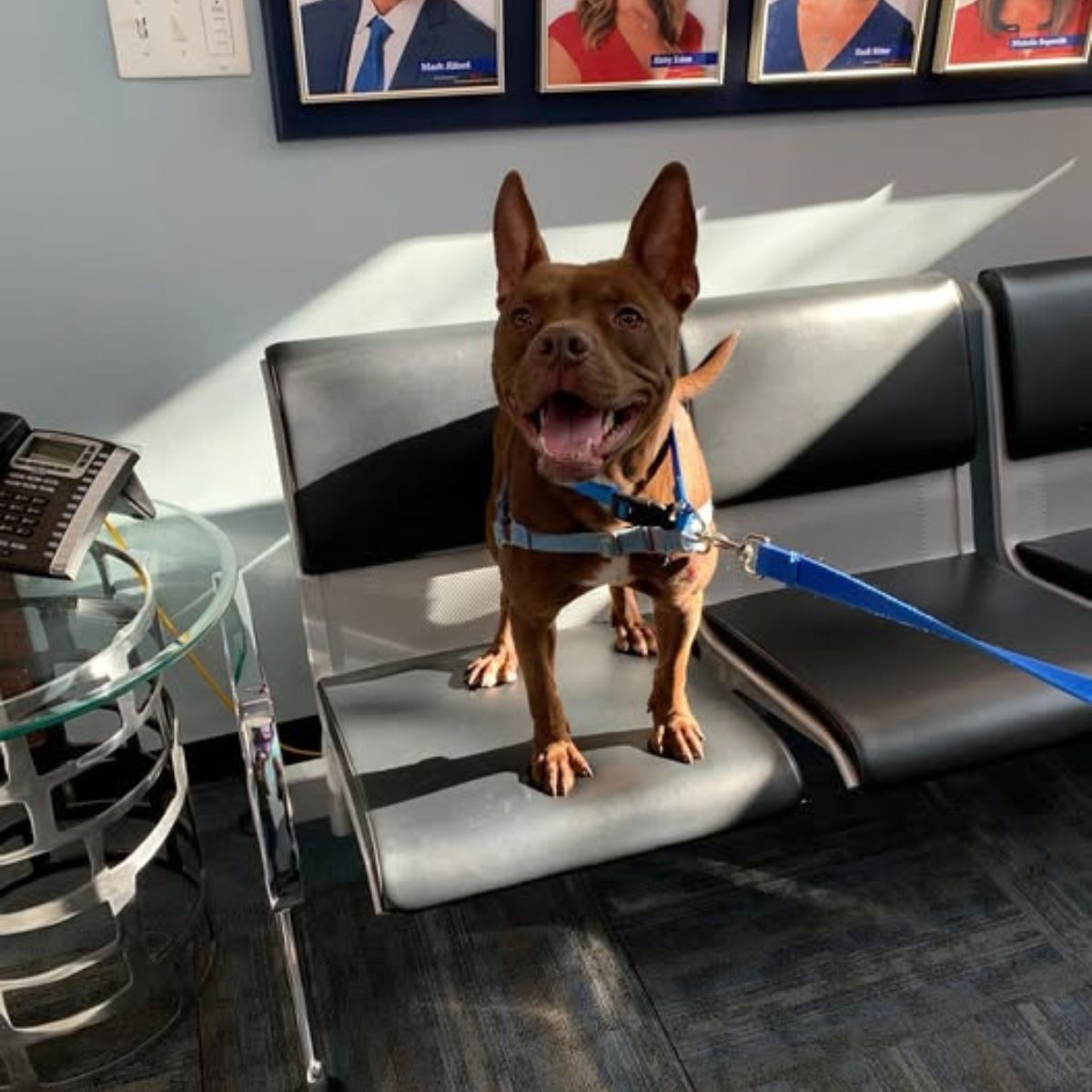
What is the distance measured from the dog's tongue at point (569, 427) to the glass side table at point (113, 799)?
47cm

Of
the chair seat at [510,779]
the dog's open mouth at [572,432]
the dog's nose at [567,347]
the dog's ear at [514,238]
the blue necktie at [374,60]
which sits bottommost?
the chair seat at [510,779]

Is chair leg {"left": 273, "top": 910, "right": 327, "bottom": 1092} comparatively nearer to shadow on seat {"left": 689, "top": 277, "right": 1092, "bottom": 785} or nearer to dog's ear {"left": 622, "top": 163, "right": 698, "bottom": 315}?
shadow on seat {"left": 689, "top": 277, "right": 1092, "bottom": 785}

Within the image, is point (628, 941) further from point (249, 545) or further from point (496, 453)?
point (249, 545)

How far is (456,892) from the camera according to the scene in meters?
1.29

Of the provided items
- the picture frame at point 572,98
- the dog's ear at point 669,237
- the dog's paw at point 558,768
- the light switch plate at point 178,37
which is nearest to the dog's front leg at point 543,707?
the dog's paw at point 558,768

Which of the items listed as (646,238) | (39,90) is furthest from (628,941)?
(39,90)

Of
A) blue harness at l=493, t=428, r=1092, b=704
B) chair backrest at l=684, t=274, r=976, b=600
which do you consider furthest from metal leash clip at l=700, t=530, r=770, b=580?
chair backrest at l=684, t=274, r=976, b=600

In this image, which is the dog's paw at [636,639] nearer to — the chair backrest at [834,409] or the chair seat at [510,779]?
the chair seat at [510,779]

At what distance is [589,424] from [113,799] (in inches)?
42.1

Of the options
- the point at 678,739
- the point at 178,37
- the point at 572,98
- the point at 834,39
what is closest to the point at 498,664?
the point at 678,739

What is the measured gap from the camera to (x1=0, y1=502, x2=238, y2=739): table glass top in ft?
3.98

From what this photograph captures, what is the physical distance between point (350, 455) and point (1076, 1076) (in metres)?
1.36

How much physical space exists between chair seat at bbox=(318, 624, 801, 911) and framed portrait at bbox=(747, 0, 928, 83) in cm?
105

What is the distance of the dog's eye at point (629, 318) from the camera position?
1237mm
